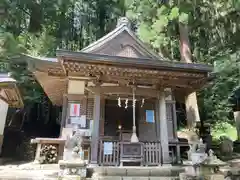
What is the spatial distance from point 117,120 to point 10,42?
703 centimetres

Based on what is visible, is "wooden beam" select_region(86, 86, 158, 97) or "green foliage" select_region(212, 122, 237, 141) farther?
"green foliage" select_region(212, 122, 237, 141)

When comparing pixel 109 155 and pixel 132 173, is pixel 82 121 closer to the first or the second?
pixel 109 155

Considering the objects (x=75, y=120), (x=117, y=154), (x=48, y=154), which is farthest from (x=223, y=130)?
(x=48, y=154)

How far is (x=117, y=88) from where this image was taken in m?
7.77

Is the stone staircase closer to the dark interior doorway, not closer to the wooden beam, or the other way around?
the wooden beam

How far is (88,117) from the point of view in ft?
27.1

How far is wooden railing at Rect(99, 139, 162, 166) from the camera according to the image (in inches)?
266

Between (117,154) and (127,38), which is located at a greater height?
(127,38)

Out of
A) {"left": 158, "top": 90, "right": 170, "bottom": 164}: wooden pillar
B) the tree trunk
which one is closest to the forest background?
the tree trunk

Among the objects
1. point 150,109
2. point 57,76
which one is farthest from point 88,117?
point 150,109

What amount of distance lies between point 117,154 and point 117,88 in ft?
7.54

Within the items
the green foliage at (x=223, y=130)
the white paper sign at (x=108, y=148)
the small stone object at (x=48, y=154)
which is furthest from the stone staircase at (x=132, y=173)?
the green foliage at (x=223, y=130)

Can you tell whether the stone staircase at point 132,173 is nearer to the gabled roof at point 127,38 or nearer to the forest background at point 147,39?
the gabled roof at point 127,38

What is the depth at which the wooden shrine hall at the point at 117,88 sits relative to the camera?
6.77 metres
